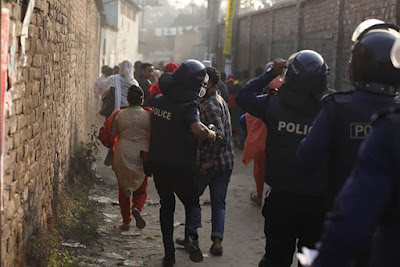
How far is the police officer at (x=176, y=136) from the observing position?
18.5ft

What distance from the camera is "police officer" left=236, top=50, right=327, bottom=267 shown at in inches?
163

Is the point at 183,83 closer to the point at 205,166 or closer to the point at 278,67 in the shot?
the point at 205,166

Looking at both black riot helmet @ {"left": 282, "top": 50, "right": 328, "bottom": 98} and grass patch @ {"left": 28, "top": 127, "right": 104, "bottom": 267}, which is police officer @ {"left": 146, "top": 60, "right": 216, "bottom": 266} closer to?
grass patch @ {"left": 28, "top": 127, "right": 104, "bottom": 267}

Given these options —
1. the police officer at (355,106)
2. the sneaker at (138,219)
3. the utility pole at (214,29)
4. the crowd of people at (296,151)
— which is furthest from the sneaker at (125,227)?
the utility pole at (214,29)

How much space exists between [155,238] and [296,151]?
3.36m

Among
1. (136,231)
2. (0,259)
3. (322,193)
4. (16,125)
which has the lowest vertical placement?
(136,231)

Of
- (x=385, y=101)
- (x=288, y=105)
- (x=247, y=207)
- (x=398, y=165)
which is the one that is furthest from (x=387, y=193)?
(x=247, y=207)

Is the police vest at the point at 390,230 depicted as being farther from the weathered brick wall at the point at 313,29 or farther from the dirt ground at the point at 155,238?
the weathered brick wall at the point at 313,29

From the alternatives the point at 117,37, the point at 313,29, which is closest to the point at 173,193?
the point at 313,29

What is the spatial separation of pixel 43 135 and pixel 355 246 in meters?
3.72

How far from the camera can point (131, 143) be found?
6.91 m

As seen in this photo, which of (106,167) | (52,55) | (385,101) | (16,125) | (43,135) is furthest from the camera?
(106,167)

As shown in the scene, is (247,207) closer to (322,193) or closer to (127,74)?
(127,74)

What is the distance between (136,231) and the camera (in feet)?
23.9
